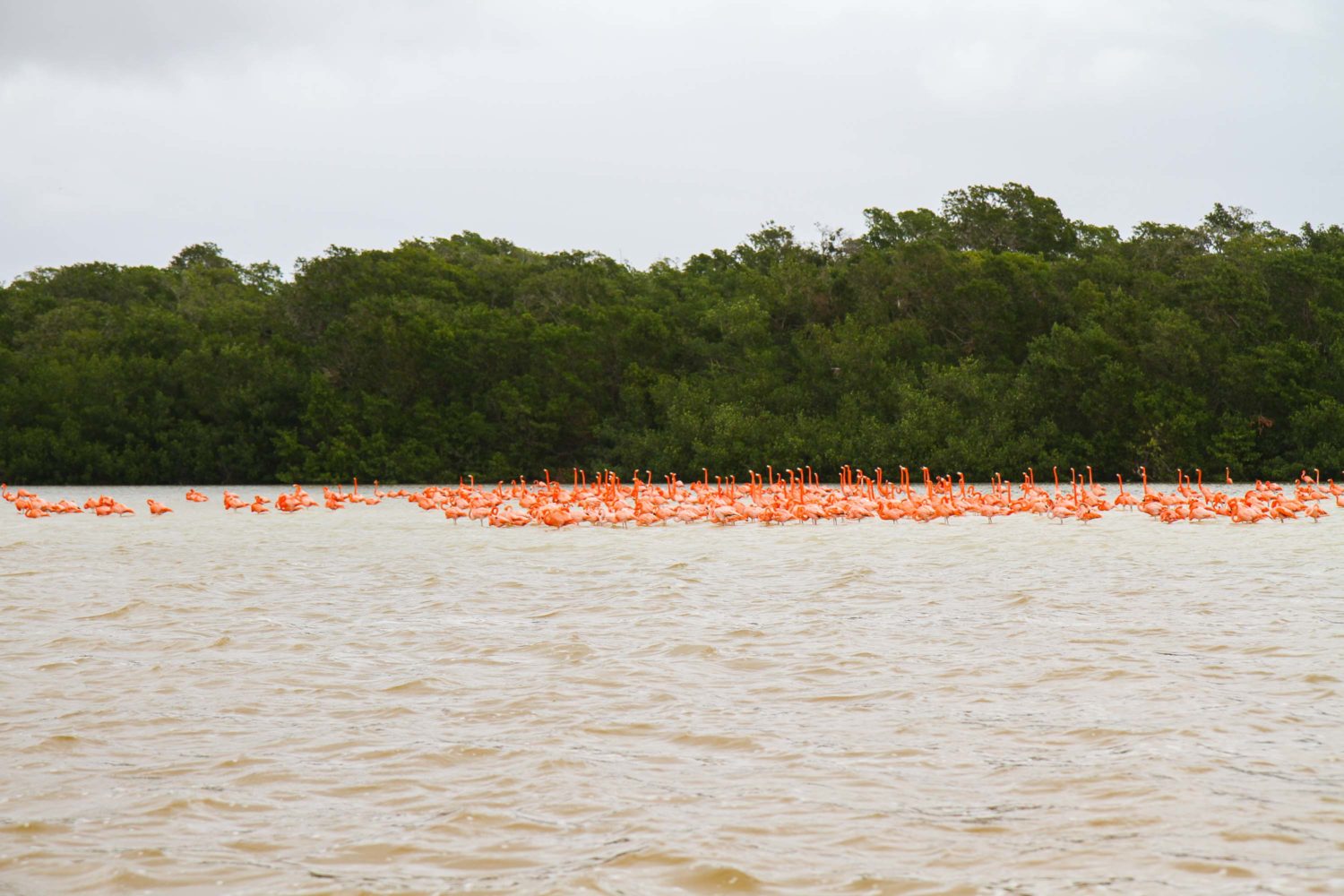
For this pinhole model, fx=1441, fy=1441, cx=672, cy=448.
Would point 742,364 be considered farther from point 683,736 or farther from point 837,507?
point 683,736

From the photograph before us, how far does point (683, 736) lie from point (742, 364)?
37.9 meters

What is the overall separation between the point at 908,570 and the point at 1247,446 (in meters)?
24.8

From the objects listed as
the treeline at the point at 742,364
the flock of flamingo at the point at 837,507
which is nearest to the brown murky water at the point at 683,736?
the flock of flamingo at the point at 837,507

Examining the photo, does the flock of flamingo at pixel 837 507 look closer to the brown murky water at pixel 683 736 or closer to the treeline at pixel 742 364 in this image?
the brown murky water at pixel 683 736

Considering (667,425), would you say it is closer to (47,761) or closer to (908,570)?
(908,570)

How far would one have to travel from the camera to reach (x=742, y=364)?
44438 mm

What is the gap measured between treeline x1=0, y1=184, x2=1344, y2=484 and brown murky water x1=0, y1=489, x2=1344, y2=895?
25164mm

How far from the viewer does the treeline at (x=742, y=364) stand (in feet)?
124

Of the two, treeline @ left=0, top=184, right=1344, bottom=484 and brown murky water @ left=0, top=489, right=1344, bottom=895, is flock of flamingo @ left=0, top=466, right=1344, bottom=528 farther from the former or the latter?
treeline @ left=0, top=184, right=1344, bottom=484

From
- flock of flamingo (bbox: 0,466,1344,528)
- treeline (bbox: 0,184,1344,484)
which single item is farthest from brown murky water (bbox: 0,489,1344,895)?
treeline (bbox: 0,184,1344,484)

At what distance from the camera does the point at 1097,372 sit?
38.4 meters

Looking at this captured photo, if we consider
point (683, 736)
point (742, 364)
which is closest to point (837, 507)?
point (683, 736)

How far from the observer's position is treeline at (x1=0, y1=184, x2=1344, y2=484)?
37.8 metres

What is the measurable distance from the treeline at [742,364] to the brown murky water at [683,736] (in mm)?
25164
